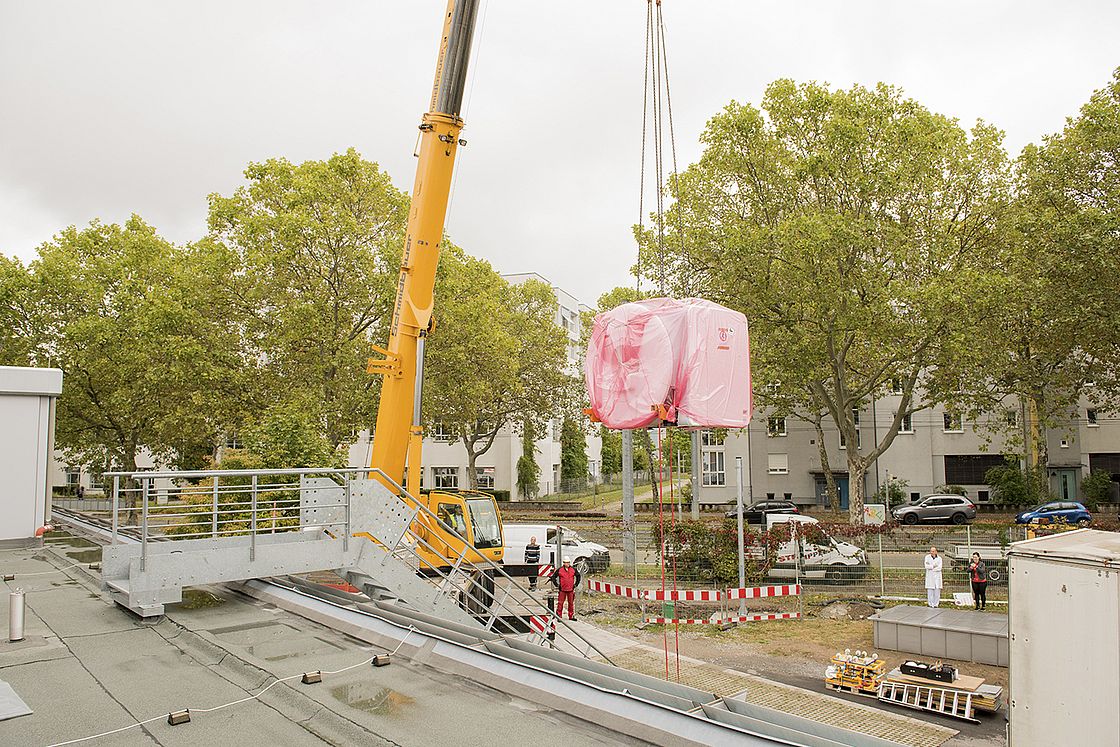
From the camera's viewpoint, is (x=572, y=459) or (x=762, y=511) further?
(x=572, y=459)

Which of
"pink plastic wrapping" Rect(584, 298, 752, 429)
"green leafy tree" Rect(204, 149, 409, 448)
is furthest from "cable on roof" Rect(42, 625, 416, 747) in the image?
"green leafy tree" Rect(204, 149, 409, 448)

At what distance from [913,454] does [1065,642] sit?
1704 inches

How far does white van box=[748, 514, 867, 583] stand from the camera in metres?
21.0

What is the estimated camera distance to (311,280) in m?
27.8

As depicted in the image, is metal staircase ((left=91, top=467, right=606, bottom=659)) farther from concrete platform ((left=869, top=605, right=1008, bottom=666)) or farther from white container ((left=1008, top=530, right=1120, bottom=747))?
concrete platform ((left=869, top=605, right=1008, bottom=666))

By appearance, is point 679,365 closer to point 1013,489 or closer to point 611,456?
point 1013,489

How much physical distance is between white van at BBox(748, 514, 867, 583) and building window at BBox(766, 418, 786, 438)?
21304 mm

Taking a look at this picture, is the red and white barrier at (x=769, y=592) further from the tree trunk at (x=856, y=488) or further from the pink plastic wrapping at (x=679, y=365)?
the tree trunk at (x=856, y=488)

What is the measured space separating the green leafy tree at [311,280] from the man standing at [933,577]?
18170 millimetres

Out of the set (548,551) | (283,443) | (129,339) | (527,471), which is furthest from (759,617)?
(527,471)

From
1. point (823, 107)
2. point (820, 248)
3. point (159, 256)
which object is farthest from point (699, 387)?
point (159, 256)

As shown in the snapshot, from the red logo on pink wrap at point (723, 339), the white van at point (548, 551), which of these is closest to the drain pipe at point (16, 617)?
the red logo on pink wrap at point (723, 339)

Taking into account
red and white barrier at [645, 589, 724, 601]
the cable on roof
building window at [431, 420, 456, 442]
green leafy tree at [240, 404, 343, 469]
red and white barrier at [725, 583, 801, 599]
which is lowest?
red and white barrier at [645, 589, 724, 601]

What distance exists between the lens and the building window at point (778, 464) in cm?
4625
